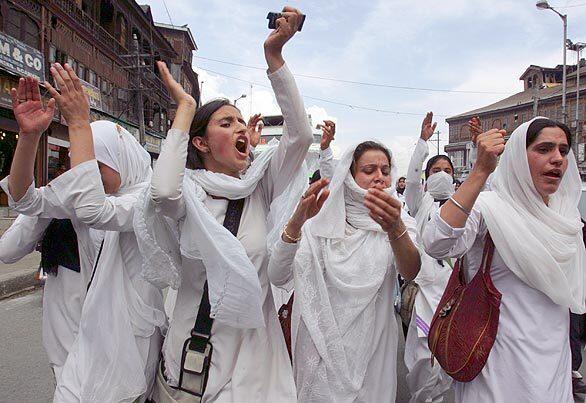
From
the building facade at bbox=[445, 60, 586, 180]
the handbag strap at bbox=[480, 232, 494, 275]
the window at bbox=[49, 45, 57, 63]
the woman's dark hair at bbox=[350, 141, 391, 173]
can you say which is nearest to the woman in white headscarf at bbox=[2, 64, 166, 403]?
the woman's dark hair at bbox=[350, 141, 391, 173]

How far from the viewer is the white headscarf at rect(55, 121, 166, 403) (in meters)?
1.91

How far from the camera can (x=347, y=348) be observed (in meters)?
2.51

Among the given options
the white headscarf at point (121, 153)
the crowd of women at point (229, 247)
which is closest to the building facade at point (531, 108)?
the crowd of women at point (229, 247)

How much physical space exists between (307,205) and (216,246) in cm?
38

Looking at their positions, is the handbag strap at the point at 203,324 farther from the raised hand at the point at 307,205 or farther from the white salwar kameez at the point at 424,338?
the white salwar kameez at the point at 424,338

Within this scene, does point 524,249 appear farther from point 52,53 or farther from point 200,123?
point 52,53

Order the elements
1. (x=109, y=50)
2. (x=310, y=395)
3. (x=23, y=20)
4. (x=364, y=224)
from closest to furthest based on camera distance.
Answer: (x=310, y=395) < (x=364, y=224) < (x=23, y=20) < (x=109, y=50)

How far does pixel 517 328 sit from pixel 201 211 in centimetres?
137

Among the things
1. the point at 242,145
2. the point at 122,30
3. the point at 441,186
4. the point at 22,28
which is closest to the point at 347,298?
the point at 242,145

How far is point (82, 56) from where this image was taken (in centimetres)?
2148

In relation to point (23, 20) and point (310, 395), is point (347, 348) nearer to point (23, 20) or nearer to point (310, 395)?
point (310, 395)

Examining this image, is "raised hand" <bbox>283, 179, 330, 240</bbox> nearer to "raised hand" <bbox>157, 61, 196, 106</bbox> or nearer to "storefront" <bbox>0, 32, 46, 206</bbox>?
"raised hand" <bbox>157, 61, 196, 106</bbox>

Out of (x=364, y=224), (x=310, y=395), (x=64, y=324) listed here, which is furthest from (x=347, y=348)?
(x=64, y=324)

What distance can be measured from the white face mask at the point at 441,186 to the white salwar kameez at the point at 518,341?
254cm
